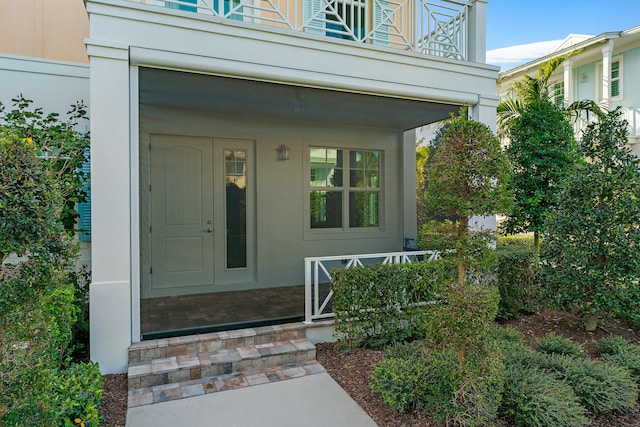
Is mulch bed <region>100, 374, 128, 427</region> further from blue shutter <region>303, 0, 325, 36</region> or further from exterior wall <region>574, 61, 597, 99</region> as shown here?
exterior wall <region>574, 61, 597, 99</region>

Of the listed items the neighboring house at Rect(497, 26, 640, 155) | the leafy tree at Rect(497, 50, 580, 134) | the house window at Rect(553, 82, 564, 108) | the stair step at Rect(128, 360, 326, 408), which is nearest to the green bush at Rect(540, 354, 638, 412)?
the stair step at Rect(128, 360, 326, 408)

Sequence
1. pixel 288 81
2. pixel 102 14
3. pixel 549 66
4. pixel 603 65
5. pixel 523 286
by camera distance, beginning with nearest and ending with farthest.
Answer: pixel 102 14
pixel 288 81
pixel 523 286
pixel 549 66
pixel 603 65

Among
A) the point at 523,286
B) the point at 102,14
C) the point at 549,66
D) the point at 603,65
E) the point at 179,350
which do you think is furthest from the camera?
the point at 603,65

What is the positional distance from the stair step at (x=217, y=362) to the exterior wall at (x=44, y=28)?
4.43 meters

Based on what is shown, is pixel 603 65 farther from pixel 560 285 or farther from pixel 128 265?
pixel 128 265

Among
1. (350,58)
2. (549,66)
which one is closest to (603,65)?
(549,66)

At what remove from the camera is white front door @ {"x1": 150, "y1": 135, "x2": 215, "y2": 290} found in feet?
15.4

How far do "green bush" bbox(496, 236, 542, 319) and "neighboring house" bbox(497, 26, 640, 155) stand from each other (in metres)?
7.33

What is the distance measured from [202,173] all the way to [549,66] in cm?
800

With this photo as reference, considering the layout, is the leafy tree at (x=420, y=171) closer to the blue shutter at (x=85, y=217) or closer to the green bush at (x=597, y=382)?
the green bush at (x=597, y=382)

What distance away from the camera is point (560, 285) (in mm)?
4766

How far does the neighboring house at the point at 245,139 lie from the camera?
3.59 m

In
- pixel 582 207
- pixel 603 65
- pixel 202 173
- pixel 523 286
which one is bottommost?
pixel 523 286

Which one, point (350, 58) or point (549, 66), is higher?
point (549, 66)
